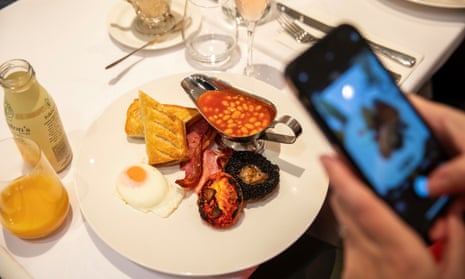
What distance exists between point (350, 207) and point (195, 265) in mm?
340

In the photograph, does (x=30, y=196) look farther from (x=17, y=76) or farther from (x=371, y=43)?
(x=371, y=43)

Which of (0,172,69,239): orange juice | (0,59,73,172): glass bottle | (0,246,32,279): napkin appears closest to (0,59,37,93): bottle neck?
(0,59,73,172): glass bottle

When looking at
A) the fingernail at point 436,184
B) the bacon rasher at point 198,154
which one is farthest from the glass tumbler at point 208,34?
the fingernail at point 436,184

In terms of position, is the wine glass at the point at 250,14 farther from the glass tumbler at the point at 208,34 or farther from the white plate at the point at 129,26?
the white plate at the point at 129,26

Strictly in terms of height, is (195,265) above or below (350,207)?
below

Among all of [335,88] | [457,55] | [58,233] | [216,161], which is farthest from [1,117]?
[457,55]

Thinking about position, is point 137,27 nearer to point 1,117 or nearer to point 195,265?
point 1,117

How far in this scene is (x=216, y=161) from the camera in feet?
3.04

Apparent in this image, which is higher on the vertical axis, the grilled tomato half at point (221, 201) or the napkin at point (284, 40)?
the napkin at point (284, 40)

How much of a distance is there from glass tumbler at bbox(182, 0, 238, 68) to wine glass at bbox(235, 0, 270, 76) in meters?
0.06

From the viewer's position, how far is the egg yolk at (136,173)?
0.88m

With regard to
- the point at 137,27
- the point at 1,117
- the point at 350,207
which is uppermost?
the point at 350,207

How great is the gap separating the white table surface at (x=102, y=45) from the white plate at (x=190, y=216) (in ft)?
0.24

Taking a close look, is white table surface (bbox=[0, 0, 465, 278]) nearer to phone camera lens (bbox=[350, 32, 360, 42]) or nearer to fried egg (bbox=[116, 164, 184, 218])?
fried egg (bbox=[116, 164, 184, 218])
